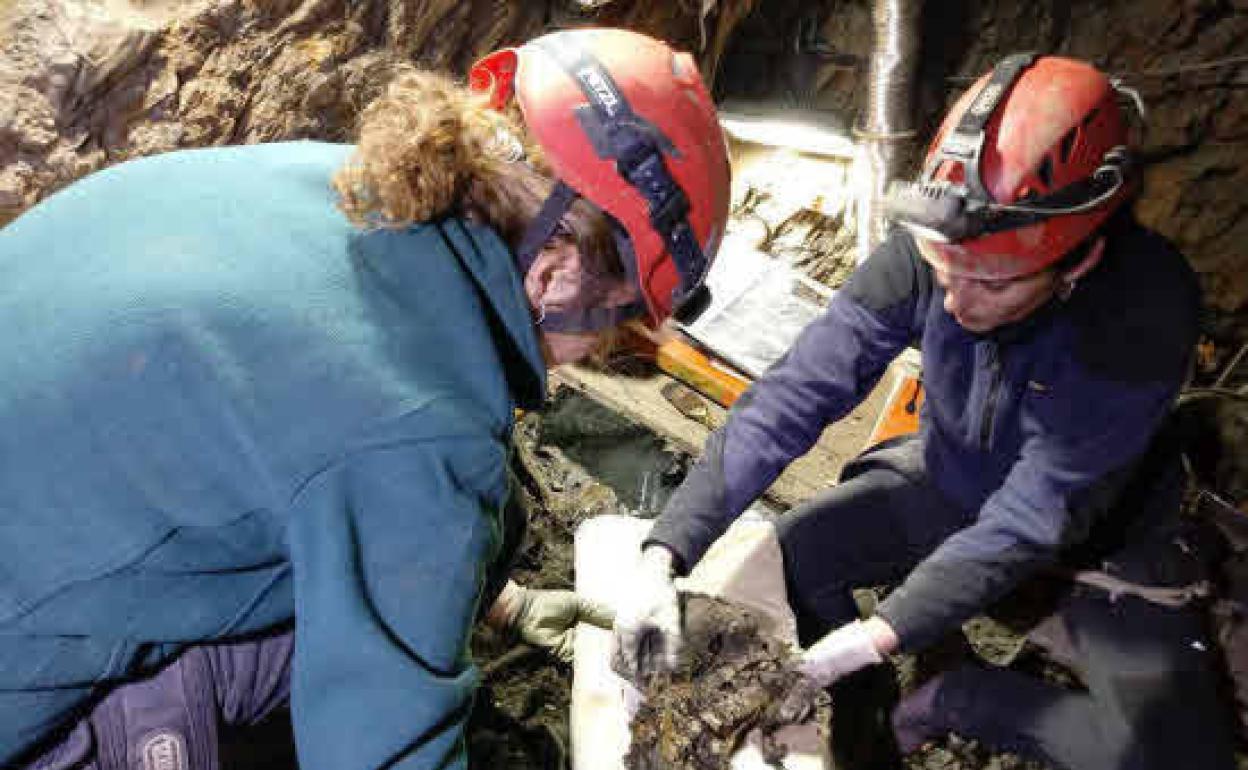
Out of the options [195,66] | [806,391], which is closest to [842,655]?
[806,391]

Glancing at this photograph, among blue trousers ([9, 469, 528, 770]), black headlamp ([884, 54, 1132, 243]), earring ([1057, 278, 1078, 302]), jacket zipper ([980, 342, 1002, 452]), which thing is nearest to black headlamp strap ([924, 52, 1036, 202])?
black headlamp ([884, 54, 1132, 243])

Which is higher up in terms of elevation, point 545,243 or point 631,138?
point 631,138

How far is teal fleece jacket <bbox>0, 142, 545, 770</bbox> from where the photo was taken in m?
1.09

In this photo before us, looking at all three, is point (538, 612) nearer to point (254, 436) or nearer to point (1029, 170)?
point (254, 436)

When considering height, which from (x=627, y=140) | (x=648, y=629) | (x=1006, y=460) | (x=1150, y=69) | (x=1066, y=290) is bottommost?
(x=648, y=629)

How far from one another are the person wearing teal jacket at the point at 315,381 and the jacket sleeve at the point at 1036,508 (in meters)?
1.28

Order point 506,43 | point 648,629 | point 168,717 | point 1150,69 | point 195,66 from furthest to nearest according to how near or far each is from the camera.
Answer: point 1150,69, point 506,43, point 195,66, point 648,629, point 168,717

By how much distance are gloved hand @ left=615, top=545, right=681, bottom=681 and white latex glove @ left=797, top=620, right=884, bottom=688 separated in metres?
0.38

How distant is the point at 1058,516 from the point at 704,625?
103cm

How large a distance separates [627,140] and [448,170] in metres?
0.32

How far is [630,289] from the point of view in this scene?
141 centimetres

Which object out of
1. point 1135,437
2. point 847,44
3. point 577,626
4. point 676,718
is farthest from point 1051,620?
point 847,44

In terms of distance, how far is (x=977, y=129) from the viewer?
186 cm

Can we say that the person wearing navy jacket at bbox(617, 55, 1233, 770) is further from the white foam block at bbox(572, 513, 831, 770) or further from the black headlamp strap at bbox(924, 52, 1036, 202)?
the white foam block at bbox(572, 513, 831, 770)
